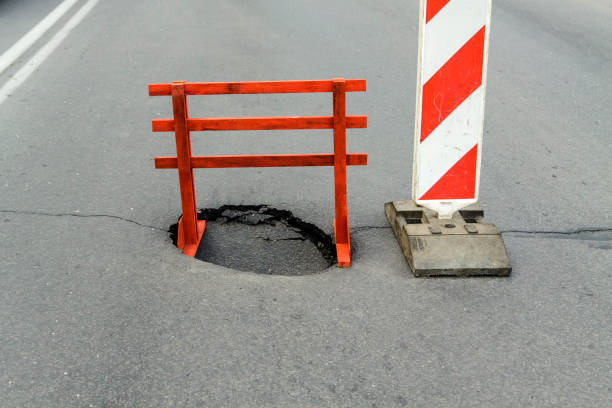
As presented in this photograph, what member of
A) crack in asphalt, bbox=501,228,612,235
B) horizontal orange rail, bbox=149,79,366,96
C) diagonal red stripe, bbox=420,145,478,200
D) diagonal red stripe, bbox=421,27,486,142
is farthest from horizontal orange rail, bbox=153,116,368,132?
crack in asphalt, bbox=501,228,612,235

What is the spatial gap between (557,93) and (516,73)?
0.74 meters

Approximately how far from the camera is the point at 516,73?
7438 mm

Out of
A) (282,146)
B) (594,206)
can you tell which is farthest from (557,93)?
(282,146)

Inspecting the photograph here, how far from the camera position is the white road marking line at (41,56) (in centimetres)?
710

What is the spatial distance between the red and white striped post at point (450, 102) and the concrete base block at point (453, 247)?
17 cm

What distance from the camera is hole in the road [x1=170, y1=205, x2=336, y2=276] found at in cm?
421

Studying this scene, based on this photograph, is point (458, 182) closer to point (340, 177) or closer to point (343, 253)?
point (340, 177)

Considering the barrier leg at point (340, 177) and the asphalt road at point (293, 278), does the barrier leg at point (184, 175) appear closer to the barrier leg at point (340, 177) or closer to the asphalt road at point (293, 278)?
the asphalt road at point (293, 278)

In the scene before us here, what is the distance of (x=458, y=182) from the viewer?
160 inches

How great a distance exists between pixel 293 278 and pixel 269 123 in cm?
100

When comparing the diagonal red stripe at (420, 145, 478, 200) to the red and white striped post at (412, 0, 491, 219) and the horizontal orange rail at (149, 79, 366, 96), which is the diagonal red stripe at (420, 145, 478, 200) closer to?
the red and white striped post at (412, 0, 491, 219)

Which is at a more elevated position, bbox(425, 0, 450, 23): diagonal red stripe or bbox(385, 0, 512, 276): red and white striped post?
bbox(425, 0, 450, 23): diagonal red stripe

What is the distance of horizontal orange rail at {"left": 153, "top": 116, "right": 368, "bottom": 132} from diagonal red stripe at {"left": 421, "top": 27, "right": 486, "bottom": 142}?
408 mm

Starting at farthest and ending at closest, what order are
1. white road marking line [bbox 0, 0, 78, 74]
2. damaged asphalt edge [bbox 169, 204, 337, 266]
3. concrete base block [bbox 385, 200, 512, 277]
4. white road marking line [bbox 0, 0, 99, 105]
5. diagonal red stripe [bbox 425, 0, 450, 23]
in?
white road marking line [bbox 0, 0, 78, 74], white road marking line [bbox 0, 0, 99, 105], damaged asphalt edge [bbox 169, 204, 337, 266], concrete base block [bbox 385, 200, 512, 277], diagonal red stripe [bbox 425, 0, 450, 23]
